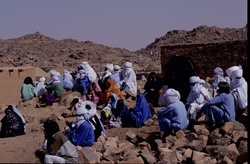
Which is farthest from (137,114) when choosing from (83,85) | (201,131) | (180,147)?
(83,85)

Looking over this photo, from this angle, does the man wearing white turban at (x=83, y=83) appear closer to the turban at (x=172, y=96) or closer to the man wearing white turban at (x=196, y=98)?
the man wearing white turban at (x=196, y=98)

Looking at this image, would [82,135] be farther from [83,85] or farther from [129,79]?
[129,79]

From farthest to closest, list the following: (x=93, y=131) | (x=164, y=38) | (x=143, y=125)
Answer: (x=164, y=38), (x=143, y=125), (x=93, y=131)

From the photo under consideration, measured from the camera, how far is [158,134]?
989 cm

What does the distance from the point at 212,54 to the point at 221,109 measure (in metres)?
9.27

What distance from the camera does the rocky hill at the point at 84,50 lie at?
44.5 metres

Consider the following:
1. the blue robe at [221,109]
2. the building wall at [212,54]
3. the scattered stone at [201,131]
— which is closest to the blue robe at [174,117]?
the scattered stone at [201,131]

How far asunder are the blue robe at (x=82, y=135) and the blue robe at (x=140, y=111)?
268 centimetres

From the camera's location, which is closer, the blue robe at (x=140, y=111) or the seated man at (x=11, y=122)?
the seated man at (x=11, y=122)

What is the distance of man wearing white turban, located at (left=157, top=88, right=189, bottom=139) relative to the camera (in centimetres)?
903

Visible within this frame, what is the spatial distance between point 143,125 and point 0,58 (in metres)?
36.5

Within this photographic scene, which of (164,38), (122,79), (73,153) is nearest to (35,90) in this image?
(122,79)

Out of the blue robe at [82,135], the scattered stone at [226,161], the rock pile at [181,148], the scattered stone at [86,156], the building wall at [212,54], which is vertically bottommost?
the scattered stone at [226,161]

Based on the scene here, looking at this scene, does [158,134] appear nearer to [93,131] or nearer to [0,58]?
[93,131]
